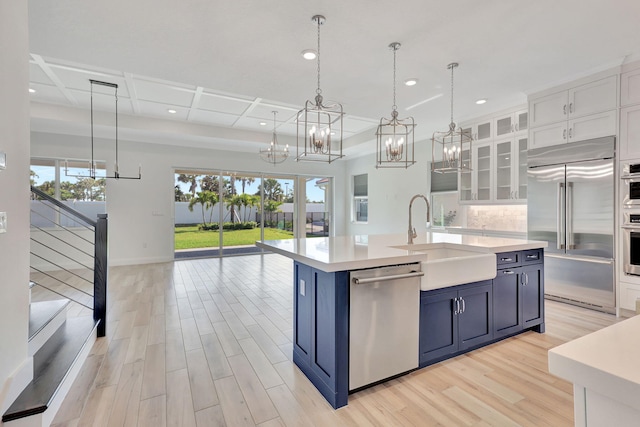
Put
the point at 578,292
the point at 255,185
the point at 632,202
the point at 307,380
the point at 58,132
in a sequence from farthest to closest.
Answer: the point at 255,185 → the point at 58,132 → the point at 578,292 → the point at 632,202 → the point at 307,380

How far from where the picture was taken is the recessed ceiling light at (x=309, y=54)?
10.8ft

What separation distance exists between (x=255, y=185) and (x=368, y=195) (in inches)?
127

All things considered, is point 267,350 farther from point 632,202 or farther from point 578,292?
point 632,202

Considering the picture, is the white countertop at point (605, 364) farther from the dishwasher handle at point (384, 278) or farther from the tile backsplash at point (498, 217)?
the tile backsplash at point (498, 217)

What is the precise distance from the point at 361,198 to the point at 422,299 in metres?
7.07

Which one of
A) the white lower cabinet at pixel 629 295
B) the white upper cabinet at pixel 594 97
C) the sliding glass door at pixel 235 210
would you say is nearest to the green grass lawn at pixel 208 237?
the sliding glass door at pixel 235 210

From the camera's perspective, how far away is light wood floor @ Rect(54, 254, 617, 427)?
6.23 ft

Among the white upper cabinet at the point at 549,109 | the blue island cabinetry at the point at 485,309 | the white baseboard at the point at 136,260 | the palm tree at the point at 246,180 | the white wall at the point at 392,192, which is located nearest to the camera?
the blue island cabinetry at the point at 485,309

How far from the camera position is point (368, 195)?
8781mm

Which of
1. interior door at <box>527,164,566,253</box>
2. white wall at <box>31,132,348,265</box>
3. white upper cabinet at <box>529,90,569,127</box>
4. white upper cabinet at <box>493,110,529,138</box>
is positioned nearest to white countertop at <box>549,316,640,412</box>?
interior door at <box>527,164,566,253</box>

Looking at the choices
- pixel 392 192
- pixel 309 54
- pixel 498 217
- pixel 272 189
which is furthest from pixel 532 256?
pixel 272 189

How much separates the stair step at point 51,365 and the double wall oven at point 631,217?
5.41m

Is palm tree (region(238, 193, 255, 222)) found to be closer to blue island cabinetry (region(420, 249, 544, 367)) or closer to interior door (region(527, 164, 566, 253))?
interior door (region(527, 164, 566, 253))

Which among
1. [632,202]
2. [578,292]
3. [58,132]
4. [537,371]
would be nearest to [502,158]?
[632,202]
